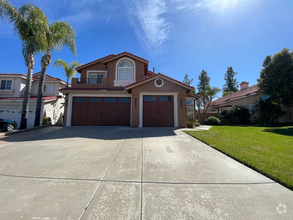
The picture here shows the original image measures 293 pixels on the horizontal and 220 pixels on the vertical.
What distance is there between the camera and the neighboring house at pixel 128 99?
10742mm

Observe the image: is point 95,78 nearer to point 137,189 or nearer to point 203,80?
point 137,189

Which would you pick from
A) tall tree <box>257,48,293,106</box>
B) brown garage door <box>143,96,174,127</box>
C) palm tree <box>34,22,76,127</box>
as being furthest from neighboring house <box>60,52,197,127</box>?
tall tree <box>257,48,293,106</box>

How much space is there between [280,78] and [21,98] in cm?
2663

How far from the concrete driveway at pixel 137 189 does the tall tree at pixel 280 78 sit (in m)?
14.4

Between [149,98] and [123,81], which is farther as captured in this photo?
[123,81]

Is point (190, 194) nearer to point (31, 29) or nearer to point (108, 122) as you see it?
point (108, 122)

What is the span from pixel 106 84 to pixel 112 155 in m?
9.89

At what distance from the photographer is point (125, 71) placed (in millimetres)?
13375

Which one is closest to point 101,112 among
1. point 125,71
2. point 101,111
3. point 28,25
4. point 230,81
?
point 101,111

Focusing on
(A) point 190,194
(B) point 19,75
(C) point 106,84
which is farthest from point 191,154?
(B) point 19,75

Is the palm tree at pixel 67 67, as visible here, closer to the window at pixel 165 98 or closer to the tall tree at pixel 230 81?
the window at pixel 165 98

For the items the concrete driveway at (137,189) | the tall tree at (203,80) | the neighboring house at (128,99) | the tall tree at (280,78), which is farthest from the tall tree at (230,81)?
the concrete driveway at (137,189)

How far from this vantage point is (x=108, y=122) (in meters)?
11.5

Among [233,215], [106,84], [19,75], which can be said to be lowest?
[233,215]
